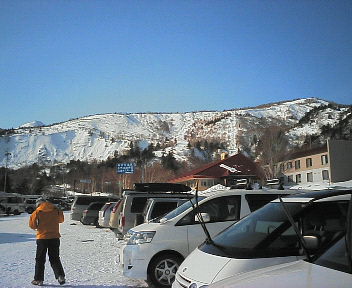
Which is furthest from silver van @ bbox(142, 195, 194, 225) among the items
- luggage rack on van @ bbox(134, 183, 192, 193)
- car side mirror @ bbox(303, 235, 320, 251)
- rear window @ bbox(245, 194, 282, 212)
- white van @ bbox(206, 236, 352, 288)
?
white van @ bbox(206, 236, 352, 288)

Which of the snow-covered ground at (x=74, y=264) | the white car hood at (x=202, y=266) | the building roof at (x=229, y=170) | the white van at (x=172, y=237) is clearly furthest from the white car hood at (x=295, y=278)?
the building roof at (x=229, y=170)

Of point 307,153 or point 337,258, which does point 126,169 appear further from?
point 337,258

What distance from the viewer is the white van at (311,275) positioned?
2762 mm

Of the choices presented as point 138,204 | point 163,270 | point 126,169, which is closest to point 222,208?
point 163,270

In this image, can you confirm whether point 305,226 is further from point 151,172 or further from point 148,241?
point 151,172

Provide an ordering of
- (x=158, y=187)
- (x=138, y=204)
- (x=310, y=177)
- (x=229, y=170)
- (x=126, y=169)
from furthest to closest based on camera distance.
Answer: (x=310, y=177) < (x=126, y=169) < (x=229, y=170) < (x=158, y=187) < (x=138, y=204)

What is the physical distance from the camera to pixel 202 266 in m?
5.16

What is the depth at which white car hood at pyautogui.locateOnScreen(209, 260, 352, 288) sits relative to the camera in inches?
108

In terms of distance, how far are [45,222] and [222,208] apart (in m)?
3.49

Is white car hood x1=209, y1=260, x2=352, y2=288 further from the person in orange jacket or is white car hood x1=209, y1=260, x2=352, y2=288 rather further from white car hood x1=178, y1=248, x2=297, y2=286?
the person in orange jacket

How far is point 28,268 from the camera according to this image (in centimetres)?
1011

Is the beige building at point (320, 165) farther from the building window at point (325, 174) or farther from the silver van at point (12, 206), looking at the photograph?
the silver van at point (12, 206)

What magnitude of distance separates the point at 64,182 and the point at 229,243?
15348 cm

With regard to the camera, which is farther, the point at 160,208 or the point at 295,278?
the point at 160,208
